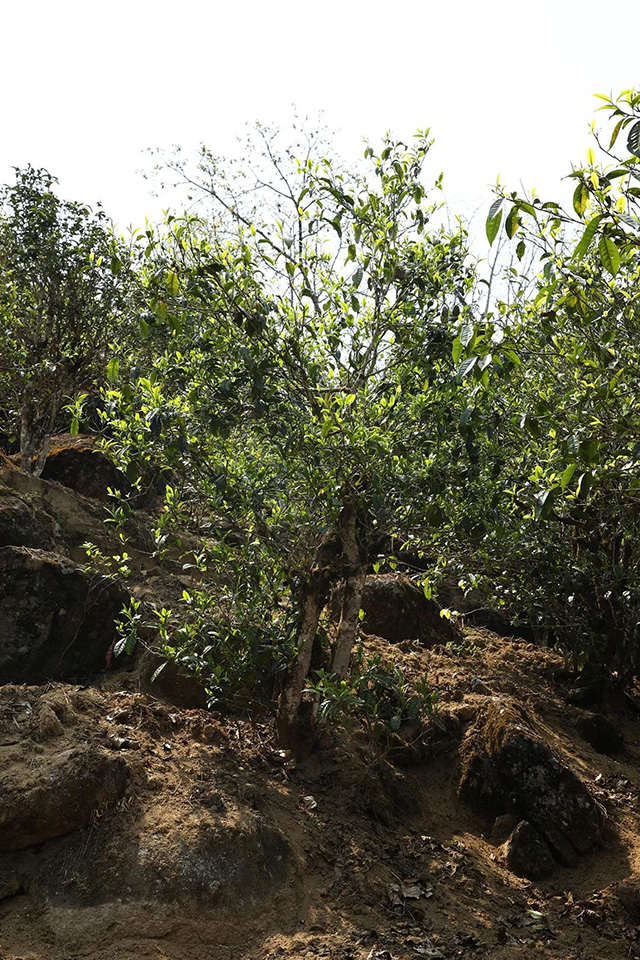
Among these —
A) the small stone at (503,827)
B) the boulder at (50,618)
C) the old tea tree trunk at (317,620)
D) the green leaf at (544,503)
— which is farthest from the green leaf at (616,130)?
the boulder at (50,618)

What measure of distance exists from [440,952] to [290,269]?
5.03m

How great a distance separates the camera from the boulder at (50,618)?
24.3 feet

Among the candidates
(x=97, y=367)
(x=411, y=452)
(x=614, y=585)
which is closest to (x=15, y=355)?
(x=97, y=367)

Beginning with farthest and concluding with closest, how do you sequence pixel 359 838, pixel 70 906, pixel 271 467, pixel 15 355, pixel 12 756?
pixel 15 355, pixel 271 467, pixel 359 838, pixel 12 756, pixel 70 906

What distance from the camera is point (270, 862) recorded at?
213 inches

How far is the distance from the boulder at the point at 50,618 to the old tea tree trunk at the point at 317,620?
2.28m

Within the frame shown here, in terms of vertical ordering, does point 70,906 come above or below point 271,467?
below

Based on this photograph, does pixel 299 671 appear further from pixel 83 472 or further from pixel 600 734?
pixel 83 472

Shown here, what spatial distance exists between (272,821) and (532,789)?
7.44ft

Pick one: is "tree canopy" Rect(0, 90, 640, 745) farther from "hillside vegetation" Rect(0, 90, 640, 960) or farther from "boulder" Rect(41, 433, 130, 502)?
"boulder" Rect(41, 433, 130, 502)

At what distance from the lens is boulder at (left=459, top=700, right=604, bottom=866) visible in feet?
20.8

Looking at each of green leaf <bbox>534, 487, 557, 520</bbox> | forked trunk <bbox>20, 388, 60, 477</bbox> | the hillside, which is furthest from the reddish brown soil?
forked trunk <bbox>20, 388, 60, 477</bbox>

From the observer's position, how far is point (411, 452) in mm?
6246

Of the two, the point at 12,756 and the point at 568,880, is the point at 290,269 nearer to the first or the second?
the point at 12,756
